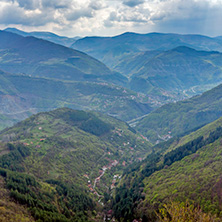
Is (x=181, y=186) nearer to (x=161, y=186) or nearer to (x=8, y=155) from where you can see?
(x=161, y=186)

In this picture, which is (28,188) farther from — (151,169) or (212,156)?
(212,156)

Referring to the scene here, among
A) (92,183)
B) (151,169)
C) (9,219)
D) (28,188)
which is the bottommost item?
(92,183)

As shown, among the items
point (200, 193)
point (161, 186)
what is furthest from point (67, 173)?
point (200, 193)

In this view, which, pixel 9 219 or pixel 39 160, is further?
pixel 39 160

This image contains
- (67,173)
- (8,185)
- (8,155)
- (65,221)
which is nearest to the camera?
(65,221)

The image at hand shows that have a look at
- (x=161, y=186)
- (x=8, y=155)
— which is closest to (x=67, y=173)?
(x=8, y=155)

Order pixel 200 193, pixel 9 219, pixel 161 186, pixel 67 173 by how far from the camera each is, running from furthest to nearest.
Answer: pixel 67 173, pixel 161 186, pixel 200 193, pixel 9 219

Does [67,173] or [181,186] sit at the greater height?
[181,186]
